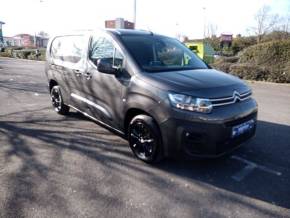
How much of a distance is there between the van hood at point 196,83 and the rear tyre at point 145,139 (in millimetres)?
514

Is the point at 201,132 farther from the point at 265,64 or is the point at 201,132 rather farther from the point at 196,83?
the point at 265,64

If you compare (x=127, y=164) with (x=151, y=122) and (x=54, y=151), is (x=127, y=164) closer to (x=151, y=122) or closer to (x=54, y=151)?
(x=151, y=122)

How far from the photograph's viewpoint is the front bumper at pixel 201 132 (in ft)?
10.9

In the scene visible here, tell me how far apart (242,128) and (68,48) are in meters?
3.73

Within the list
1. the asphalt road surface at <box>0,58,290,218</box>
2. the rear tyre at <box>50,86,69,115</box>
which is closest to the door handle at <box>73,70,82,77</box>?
the asphalt road surface at <box>0,58,290,218</box>

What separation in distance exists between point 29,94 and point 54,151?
220 inches

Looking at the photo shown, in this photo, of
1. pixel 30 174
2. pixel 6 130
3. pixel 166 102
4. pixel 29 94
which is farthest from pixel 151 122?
pixel 29 94

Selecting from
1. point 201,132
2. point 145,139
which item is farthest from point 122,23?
point 201,132

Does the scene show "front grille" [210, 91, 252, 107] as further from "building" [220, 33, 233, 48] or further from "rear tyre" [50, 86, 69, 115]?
"building" [220, 33, 233, 48]

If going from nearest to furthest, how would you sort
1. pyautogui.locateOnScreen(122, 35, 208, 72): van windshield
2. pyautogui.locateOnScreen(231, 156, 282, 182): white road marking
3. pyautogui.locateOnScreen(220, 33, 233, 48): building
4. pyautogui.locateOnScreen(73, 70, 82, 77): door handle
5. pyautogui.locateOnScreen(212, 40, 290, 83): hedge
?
pyautogui.locateOnScreen(231, 156, 282, 182): white road marking → pyautogui.locateOnScreen(122, 35, 208, 72): van windshield → pyautogui.locateOnScreen(73, 70, 82, 77): door handle → pyautogui.locateOnScreen(212, 40, 290, 83): hedge → pyautogui.locateOnScreen(220, 33, 233, 48): building

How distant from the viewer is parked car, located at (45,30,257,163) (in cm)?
337

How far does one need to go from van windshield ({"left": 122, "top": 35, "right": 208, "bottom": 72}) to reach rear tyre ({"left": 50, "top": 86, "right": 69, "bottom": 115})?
264 cm

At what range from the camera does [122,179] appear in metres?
3.59

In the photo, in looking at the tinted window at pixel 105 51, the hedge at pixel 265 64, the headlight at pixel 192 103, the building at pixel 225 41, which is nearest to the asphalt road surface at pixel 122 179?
the headlight at pixel 192 103
